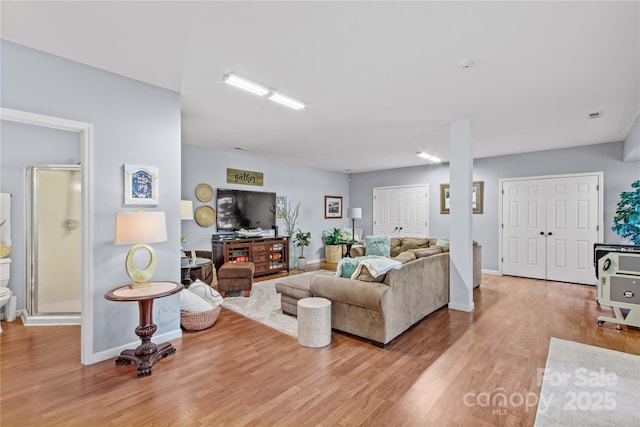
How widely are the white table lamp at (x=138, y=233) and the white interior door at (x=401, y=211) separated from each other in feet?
21.1

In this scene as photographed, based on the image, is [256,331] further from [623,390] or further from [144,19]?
[623,390]

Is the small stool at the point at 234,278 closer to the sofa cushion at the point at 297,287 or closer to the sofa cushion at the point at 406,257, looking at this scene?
the sofa cushion at the point at 297,287

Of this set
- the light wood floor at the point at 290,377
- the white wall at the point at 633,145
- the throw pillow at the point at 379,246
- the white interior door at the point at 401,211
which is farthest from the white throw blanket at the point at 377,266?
the white interior door at the point at 401,211

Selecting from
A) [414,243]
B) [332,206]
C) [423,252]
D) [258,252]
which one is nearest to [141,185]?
[258,252]

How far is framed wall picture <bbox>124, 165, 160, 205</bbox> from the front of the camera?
2.74 m

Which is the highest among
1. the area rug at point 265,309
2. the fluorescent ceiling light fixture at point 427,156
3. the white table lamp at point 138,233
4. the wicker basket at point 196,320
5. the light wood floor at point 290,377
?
the fluorescent ceiling light fixture at point 427,156

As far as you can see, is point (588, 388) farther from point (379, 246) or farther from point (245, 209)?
point (245, 209)

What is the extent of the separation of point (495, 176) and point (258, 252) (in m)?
5.30

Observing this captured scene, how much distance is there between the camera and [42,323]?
11.5ft

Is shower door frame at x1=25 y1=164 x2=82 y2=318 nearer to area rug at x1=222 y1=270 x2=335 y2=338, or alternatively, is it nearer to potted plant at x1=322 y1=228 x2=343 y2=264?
area rug at x1=222 y1=270 x2=335 y2=338

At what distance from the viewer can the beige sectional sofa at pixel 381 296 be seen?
115 inches

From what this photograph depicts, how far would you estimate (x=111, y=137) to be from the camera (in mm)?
2676

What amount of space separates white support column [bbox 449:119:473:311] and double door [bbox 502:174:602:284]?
9.59 feet

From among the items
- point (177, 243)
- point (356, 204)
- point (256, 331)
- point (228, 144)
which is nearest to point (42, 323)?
point (177, 243)
